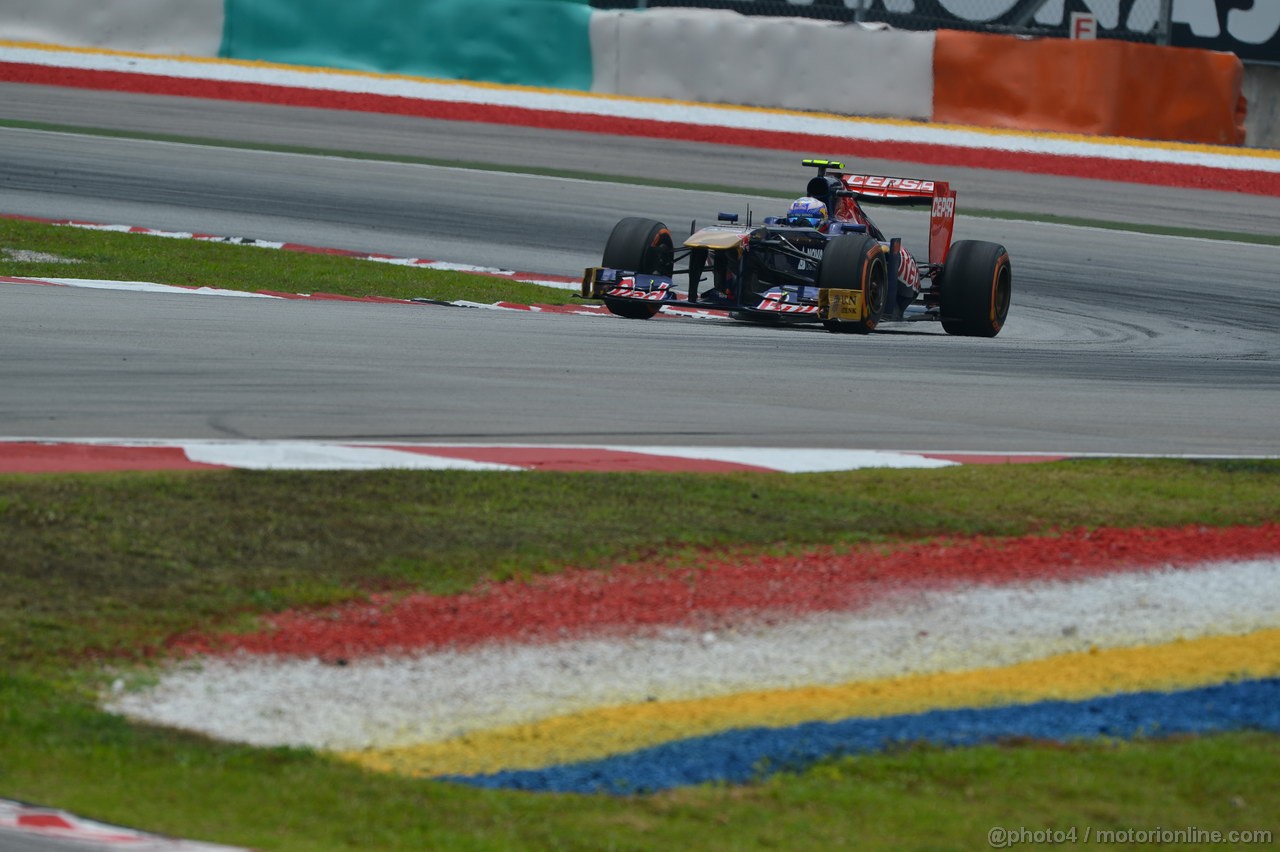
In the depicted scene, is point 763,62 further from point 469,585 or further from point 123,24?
point 469,585

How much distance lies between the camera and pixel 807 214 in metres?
13.2

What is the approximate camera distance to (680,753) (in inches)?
185

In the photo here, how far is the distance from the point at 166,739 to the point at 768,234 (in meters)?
9.04

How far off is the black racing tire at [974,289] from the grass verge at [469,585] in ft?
17.8

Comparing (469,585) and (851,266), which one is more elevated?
(851,266)

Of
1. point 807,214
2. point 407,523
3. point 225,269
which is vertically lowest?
point 407,523

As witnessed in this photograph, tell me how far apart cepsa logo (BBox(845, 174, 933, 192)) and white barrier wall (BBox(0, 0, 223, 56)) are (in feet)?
37.6

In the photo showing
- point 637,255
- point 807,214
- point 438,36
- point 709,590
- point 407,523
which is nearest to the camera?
point 709,590

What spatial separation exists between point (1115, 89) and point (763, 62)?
411 centimetres

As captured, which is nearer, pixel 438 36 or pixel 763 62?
pixel 763 62

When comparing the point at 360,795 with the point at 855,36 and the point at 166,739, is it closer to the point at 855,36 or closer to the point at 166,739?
the point at 166,739

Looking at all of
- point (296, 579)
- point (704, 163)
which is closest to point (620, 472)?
point (296, 579)

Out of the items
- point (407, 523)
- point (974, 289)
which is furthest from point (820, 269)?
point (407, 523)

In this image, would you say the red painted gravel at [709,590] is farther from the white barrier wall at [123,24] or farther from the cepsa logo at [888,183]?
the white barrier wall at [123,24]
